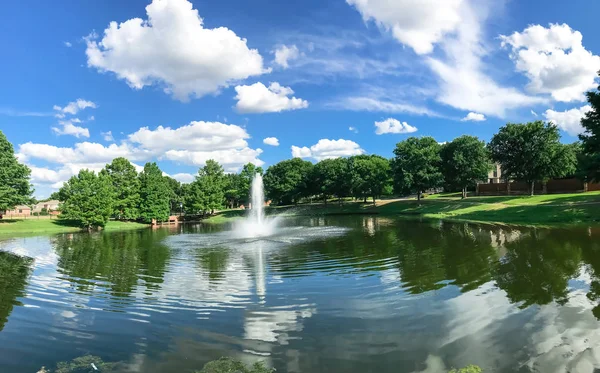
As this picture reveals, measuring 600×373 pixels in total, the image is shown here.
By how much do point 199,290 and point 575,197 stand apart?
5124cm

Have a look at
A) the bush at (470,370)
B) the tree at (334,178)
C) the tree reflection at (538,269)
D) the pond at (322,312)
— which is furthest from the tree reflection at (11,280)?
the tree at (334,178)

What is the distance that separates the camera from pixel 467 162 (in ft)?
239

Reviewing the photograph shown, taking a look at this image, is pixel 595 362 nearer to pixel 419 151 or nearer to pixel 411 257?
pixel 411 257

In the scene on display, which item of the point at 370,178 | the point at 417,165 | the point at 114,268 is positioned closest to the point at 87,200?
the point at 114,268

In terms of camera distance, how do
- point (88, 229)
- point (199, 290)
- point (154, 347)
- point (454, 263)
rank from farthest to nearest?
1. point (88, 229)
2. point (454, 263)
3. point (199, 290)
4. point (154, 347)

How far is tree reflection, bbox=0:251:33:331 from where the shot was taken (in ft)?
40.7

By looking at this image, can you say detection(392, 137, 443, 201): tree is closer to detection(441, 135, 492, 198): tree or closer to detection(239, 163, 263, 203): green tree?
detection(441, 135, 492, 198): tree

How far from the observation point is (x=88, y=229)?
5884cm

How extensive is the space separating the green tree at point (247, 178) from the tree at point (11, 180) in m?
53.4

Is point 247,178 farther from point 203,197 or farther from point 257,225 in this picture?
point 257,225

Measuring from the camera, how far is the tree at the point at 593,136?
1418 inches

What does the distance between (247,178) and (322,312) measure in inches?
3963

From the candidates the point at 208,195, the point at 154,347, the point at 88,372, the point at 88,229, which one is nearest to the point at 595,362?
the point at 154,347

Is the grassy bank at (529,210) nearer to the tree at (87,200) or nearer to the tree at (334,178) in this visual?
the tree at (334,178)
